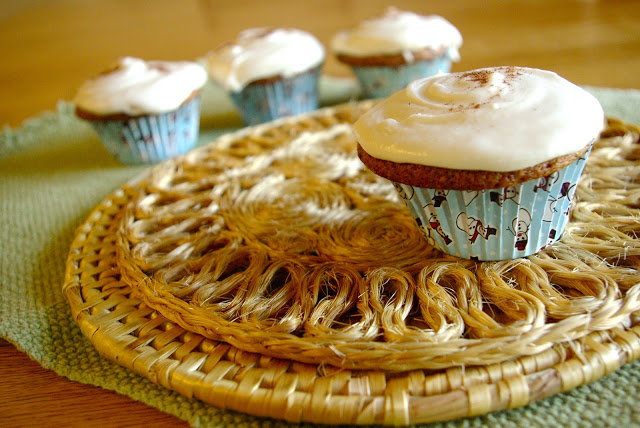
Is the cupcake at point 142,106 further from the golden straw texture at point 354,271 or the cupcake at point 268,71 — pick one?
the golden straw texture at point 354,271

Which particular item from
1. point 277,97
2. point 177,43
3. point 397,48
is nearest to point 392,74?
point 397,48

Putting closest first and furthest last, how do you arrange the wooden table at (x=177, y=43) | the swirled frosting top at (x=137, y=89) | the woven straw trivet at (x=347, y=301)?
the woven straw trivet at (x=347, y=301)
the wooden table at (x=177, y=43)
the swirled frosting top at (x=137, y=89)

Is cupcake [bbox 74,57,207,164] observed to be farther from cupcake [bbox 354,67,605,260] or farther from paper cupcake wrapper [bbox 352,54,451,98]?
cupcake [bbox 354,67,605,260]

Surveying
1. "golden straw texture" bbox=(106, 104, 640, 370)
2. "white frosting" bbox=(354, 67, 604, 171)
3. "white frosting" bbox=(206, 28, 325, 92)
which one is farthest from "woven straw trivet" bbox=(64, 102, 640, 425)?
"white frosting" bbox=(206, 28, 325, 92)

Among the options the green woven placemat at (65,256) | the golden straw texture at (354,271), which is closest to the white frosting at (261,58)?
the green woven placemat at (65,256)

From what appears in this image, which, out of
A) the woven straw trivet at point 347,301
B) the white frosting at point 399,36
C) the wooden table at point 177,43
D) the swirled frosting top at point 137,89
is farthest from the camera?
the white frosting at point 399,36

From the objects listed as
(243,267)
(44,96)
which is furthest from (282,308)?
(44,96)

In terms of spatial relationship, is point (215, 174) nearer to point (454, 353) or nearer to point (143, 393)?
point (143, 393)
